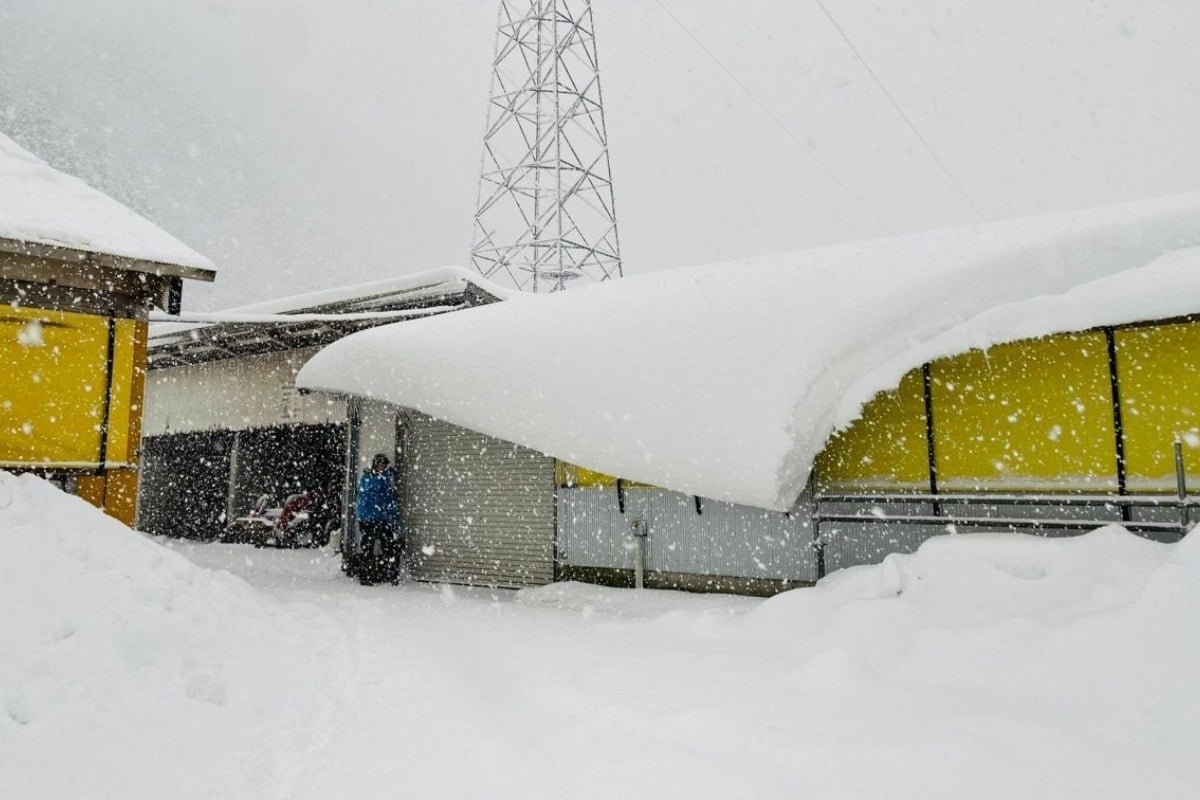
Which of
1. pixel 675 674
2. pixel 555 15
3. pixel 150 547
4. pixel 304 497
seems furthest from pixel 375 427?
pixel 555 15

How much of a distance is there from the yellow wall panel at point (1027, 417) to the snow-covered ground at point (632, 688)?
3.25 feet

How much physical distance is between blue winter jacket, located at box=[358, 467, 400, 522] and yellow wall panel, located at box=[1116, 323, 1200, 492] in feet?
29.3

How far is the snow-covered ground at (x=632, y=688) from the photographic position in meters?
3.31

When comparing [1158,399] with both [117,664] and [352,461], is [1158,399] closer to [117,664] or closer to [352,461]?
[117,664]

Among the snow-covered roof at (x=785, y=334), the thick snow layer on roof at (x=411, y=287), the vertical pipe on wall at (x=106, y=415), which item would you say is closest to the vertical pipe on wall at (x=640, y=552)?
the snow-covered roof at (x=785, y=334)

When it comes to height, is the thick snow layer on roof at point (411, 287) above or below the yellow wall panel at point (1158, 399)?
above

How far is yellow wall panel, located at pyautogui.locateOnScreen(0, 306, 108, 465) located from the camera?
26.8 ft

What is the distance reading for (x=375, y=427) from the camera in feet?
37.5

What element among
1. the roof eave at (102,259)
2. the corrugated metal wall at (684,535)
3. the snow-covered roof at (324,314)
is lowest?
the corrugated metal wall at (684,535)

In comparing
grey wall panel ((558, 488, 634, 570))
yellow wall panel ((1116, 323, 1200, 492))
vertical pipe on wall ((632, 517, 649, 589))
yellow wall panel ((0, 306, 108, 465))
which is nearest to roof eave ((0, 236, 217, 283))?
yellow wall panel ((0, 306, 108, 465))

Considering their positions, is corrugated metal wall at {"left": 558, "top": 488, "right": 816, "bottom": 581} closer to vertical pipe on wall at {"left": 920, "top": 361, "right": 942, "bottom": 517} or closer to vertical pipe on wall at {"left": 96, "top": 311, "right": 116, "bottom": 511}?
vertical pipe on wall at {"left": 920, "top": 361, "right": 942, "bottom": 517}

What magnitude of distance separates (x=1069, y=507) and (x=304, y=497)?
51.5 ft

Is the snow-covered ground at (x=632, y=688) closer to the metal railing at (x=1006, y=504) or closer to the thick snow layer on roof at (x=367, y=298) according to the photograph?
the metal railing at (x=1006, y=504)

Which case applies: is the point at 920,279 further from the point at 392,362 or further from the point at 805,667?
the point at 392,362
